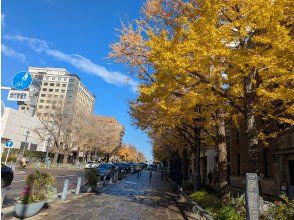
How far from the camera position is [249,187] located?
7.94 metres

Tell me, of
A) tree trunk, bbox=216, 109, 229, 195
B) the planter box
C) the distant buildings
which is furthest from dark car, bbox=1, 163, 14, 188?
tree trunk, bbox=216, 109, 229, 195

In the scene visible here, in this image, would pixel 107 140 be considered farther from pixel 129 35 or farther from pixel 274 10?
pixel 274 10

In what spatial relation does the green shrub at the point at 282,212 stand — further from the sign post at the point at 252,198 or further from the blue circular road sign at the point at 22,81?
the blue circular road sign at the point at 22,81

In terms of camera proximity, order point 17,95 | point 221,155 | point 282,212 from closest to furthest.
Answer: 1. point 17,95
2. point 282,212
3. point 221,155

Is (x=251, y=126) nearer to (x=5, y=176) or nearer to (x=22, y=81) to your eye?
(x=22, y=81)

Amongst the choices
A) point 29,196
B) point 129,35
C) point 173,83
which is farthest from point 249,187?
point 129,35

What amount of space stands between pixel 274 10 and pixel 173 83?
12.1 ft

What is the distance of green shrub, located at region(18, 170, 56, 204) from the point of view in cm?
1052

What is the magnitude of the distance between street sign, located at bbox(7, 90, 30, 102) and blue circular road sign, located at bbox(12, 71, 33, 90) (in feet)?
0.40

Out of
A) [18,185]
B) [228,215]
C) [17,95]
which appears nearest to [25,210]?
[17,95]

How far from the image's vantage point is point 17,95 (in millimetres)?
7719

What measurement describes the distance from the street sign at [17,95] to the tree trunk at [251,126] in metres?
7.08

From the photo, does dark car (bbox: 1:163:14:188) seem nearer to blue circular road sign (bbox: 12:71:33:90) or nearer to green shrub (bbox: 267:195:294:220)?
blue circular road sign (bbox: 12:71:33:90)

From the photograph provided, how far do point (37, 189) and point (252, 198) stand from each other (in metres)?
7.46
